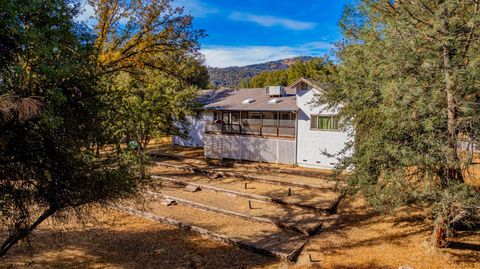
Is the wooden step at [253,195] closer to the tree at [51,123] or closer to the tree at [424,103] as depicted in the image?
the tree at [424,103]

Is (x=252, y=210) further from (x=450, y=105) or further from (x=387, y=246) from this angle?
(x=450, y=105)

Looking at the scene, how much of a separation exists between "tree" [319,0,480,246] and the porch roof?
14154 millimetres

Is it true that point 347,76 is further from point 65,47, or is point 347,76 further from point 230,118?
point 230,118

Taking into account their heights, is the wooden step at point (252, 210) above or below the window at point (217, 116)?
below

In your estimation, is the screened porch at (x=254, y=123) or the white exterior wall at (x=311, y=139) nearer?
the white exterior wall at (x=311, y=139)

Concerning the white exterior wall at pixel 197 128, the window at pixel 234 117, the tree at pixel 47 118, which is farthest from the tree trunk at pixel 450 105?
the white exterior wall at pixel 197 128

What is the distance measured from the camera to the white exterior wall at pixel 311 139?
2334 cm

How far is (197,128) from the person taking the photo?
33312 mm

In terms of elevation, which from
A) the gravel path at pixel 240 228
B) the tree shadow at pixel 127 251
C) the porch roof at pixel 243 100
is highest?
the porch roof at pixel 243 100


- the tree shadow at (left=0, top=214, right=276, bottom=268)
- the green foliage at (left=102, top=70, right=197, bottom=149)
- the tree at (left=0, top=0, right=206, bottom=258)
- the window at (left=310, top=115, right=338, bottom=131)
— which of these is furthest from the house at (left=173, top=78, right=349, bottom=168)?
the tree at (left=0, top=0, right=206, bottom=258)

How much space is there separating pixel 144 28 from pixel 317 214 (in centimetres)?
1281

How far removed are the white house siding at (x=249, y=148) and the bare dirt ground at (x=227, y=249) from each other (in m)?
11.4

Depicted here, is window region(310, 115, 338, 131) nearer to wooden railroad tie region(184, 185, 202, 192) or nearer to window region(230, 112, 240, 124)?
window region(230, 112, 240, 124)


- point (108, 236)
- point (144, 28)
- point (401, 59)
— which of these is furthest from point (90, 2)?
point (401, 59)
